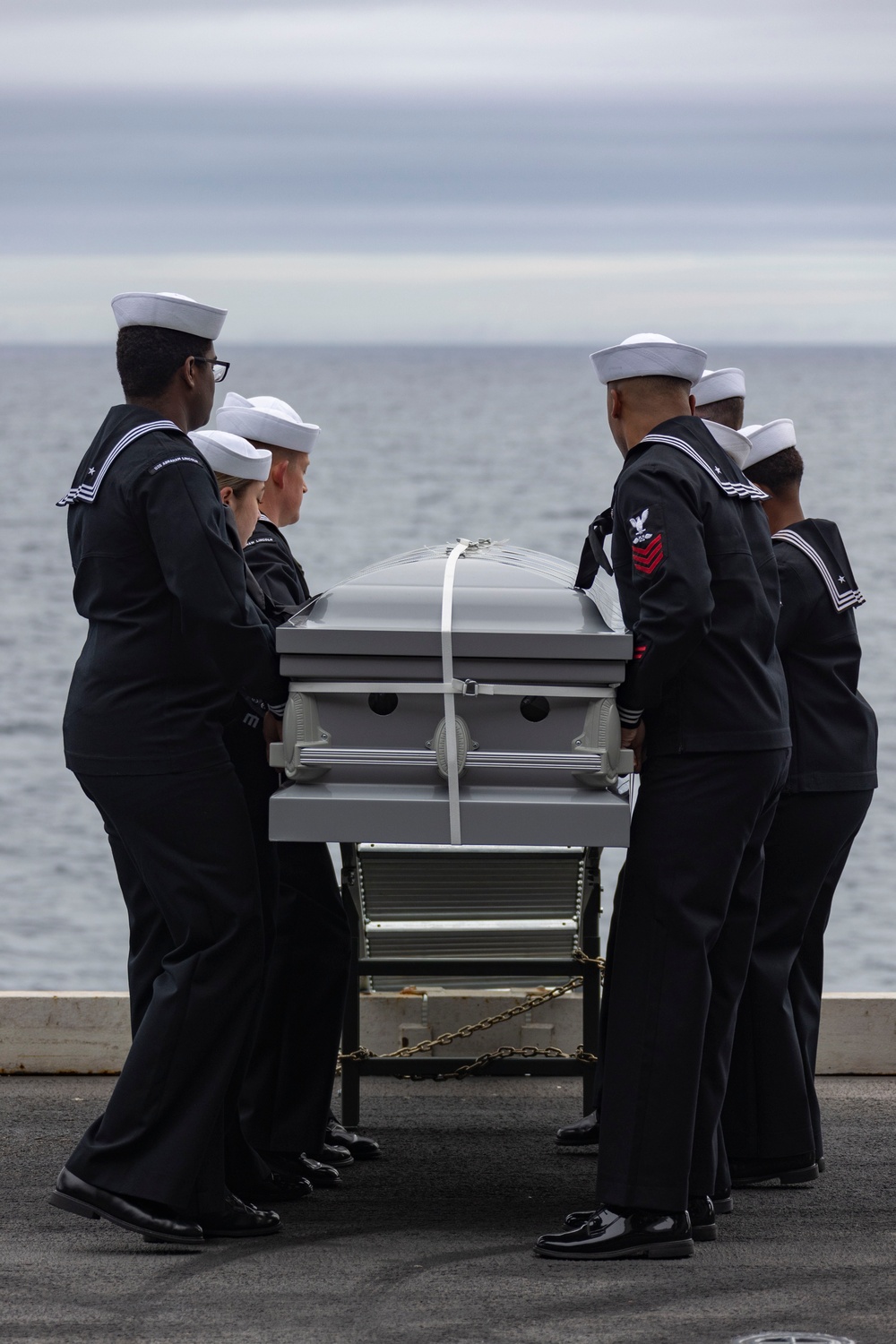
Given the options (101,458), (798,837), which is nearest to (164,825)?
(101,458)

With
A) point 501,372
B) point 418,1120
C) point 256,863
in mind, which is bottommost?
point 418,1120

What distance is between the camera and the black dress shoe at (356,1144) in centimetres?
545

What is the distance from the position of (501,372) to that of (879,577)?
92932 millimetres

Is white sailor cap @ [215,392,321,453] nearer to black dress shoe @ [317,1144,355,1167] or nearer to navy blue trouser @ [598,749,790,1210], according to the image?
navy blue trouser @ [598,749,790,1210]

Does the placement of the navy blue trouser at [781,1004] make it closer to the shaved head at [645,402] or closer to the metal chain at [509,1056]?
the metal chain at [509,1056]

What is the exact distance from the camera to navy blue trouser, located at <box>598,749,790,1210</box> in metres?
4.41

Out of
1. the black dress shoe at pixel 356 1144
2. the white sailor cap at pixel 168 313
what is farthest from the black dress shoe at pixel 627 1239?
the white sailor cap at pixel 168 313

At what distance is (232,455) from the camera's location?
5164 millimetres

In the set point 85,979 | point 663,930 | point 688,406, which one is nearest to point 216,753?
point 663,930

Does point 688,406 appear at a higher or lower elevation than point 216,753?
higher

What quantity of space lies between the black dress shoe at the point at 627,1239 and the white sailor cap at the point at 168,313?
89.5 inches

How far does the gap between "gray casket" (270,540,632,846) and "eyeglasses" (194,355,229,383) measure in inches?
29.9

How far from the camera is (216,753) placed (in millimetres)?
4559

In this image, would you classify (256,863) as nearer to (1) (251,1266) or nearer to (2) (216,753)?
(2) (216,753)
